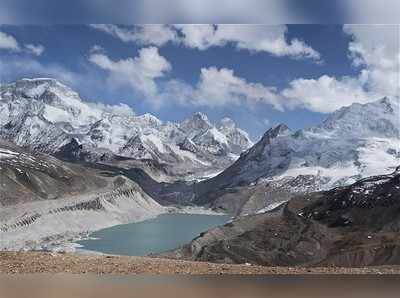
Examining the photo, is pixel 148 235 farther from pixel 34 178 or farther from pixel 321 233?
pixel 321 233

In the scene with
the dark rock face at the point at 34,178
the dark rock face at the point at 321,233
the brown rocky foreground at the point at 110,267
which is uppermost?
the dark rock face at the point at 34,178

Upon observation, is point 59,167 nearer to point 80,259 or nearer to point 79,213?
point 79,213

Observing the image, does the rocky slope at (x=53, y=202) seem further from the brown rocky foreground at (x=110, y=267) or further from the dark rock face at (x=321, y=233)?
the brown rocky foreground at (x=110, y=267)

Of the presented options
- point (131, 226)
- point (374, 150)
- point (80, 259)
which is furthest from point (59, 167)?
point (80, 259)

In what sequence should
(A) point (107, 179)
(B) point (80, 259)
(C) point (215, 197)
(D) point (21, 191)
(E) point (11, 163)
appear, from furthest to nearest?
(C) point (215, 197), (A) point (107, 179), (E) point (11, 163), (D) point (21, 191), (B) point (80, 259)

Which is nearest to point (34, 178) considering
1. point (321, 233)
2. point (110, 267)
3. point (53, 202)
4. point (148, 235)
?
point (53, 202)

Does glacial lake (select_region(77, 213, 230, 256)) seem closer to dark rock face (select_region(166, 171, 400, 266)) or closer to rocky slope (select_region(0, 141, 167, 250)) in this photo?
rocky slope (select_region(0, 141, 167, 250))

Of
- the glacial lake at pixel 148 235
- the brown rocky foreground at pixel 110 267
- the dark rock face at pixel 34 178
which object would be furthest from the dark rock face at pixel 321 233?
the dark rock face at pixel 34 178
